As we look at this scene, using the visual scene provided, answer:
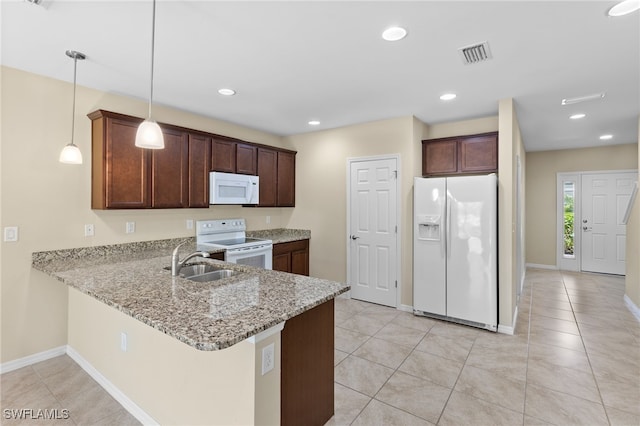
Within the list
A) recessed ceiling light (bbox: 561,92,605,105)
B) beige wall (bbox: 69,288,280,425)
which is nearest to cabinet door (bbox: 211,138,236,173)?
beige wall (bbox: 69,288,280,425)

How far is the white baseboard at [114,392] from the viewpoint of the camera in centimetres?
202

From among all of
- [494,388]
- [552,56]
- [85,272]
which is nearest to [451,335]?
[494,388]

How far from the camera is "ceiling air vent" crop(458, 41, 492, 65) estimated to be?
7.43 ft

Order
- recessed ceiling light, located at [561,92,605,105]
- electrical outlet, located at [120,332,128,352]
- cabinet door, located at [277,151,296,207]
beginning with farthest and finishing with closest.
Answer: cabinet door, located at [277,151,296,207], recessed ceiling light, located at [561,92,605,105], electrical outlet, located at [120,332,128,352]

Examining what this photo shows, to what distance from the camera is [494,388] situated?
238 centimetres

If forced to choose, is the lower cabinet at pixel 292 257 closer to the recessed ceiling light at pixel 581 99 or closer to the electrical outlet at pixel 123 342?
the electrical outlet at pixel 123 342

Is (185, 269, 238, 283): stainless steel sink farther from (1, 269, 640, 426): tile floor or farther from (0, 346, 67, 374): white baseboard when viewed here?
(0, 346, 67, 374): white baseboard

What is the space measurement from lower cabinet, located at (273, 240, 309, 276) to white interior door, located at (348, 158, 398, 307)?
0.74 m

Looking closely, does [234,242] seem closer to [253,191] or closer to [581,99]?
[253,191]

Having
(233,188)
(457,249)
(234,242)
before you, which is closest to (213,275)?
(234,242)

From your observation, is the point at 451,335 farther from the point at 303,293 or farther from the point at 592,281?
the point at 592,281

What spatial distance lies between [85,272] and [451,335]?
135 inches

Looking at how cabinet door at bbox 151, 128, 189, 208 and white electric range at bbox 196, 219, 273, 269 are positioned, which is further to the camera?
white electric range at bbox 196, 219, 273, 269

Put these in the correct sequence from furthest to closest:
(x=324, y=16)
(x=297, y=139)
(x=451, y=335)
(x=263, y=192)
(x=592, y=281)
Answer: (x=592, y=281)
(x=297, y=139)
(x=263, y=192)
(x=451, y=335)
(x=324, y=16)
